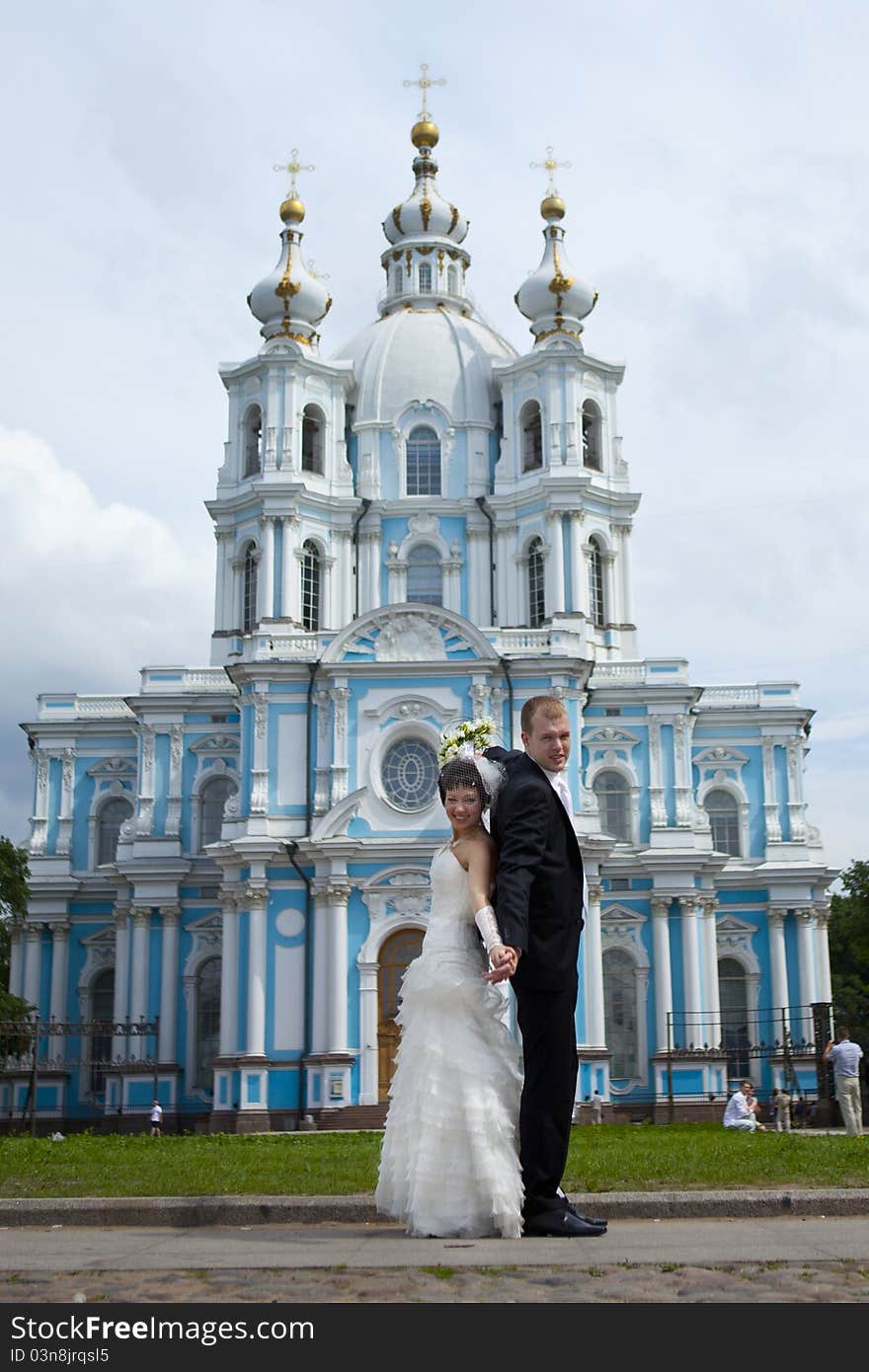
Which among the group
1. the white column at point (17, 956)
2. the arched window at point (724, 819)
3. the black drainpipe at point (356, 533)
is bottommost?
the white column at point (17, 956)

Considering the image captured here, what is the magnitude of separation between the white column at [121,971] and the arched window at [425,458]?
13673 millimetres

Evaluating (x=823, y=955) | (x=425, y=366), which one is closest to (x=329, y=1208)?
(x=823, y=955)

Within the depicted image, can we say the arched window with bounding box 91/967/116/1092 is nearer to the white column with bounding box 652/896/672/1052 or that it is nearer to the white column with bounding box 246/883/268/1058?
the white column with bounding box 246/883/268/1058

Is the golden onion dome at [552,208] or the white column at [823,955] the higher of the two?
the golden onion dome at [552,208]

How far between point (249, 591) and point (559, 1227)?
116 feet

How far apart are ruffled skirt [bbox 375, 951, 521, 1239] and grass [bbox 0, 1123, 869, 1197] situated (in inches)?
93.9

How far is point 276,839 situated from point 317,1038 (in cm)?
426

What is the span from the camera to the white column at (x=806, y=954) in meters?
39.2

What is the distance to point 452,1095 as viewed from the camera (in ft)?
25.3

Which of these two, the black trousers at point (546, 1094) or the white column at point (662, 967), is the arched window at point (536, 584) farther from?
the black trousers at point (546, 1094)

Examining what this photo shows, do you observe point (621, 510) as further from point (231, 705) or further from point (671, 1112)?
point (671, 1112)

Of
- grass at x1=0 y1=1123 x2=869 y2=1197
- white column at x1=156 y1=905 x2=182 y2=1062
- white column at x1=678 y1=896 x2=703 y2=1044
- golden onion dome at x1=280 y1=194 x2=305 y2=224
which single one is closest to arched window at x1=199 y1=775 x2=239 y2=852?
white column at x1=156 y1=905 x2=182 y2=1062

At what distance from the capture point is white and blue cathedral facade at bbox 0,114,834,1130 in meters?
34.2

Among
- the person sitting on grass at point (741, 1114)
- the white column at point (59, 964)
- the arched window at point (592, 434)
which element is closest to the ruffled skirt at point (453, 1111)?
the person sitting on grass at point (741, 1114)
